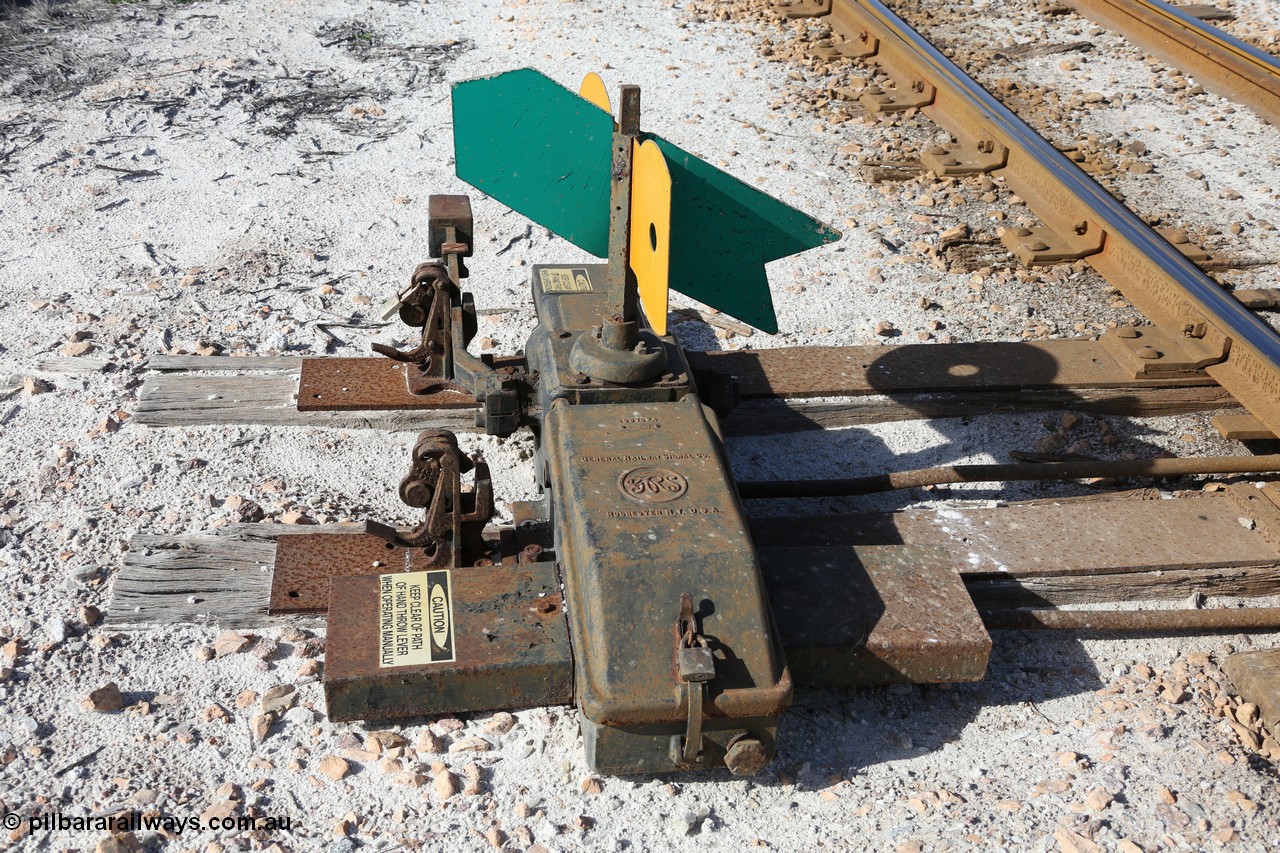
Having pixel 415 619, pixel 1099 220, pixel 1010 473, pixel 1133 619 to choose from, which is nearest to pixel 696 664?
pixel 415 619

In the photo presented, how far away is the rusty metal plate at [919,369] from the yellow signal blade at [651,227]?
1.20 m

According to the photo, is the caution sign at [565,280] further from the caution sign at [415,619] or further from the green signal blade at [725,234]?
the caution sign at [415,619]

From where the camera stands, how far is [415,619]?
9.66ft

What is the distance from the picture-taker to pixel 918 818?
281cm

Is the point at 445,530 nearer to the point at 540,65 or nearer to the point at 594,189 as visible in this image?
the point at 594,189

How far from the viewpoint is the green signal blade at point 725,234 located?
3.00 m

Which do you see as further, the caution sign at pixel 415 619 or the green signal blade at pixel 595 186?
the green signal blade at pixel 595 186

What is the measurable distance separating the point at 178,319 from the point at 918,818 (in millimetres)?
3481

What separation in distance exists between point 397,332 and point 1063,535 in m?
2.67

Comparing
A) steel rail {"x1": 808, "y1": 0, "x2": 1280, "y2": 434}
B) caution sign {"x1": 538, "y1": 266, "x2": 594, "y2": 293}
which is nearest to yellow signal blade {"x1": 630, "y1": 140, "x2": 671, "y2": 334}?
caution sign {"x1": 538, "y1": 266, "x2": 594, "y2": 293}

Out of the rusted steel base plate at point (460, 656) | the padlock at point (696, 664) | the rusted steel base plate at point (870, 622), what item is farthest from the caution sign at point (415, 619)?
the rusted steel base plate at point (870, 622)

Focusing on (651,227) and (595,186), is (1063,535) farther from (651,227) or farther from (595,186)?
(595,186)

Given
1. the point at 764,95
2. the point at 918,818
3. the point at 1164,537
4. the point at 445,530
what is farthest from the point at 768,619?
the point at 764,95

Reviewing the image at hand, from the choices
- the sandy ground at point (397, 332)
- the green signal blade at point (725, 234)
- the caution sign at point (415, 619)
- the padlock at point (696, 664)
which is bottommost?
the sandy ground at point (397, 332)
